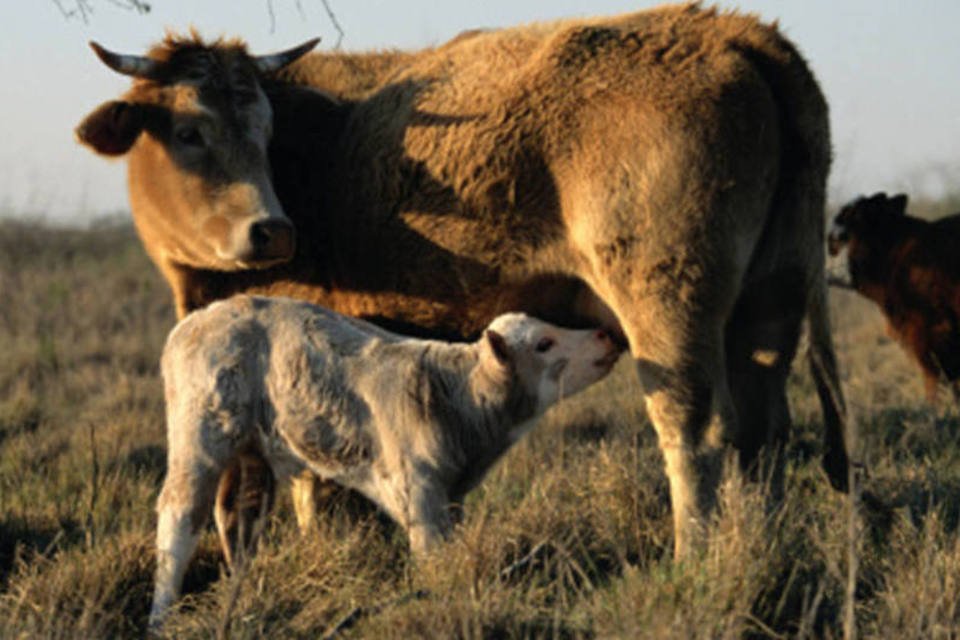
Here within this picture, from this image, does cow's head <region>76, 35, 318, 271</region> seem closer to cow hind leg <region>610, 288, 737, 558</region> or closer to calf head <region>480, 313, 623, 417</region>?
calf head <region>480, 313, 623, 417</region>

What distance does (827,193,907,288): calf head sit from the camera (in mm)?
11109

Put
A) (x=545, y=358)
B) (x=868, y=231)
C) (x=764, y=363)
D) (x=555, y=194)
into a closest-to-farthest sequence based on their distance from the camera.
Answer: (x=545, y=358) → (x=555, y=194) → (x=764, y=363) → (x=868, y=231)

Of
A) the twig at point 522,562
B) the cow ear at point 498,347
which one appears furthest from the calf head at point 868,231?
the twig at point 522,562

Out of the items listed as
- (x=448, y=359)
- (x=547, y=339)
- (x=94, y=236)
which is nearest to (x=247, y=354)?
(x=448, y=359)

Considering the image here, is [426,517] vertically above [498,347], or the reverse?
[498,347]

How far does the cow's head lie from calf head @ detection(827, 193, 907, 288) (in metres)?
6.47

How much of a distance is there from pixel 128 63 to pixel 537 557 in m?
3.01

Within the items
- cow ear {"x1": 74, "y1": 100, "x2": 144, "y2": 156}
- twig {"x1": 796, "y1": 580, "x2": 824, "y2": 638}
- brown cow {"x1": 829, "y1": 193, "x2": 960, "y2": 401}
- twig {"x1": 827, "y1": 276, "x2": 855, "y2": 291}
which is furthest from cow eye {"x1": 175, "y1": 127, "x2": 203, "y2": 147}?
twig {"x1": 827, "y1": 276, "x2": 855, "y2": 291}

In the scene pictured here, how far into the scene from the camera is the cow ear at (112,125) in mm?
6117

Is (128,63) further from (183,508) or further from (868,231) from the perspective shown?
(868,231)

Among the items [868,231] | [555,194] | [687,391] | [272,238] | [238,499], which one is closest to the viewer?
[238,499]

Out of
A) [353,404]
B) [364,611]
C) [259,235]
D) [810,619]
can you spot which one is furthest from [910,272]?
[810,619]

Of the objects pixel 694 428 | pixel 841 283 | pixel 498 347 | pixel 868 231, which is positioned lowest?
pixel 841 283

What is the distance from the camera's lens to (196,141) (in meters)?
6.13
